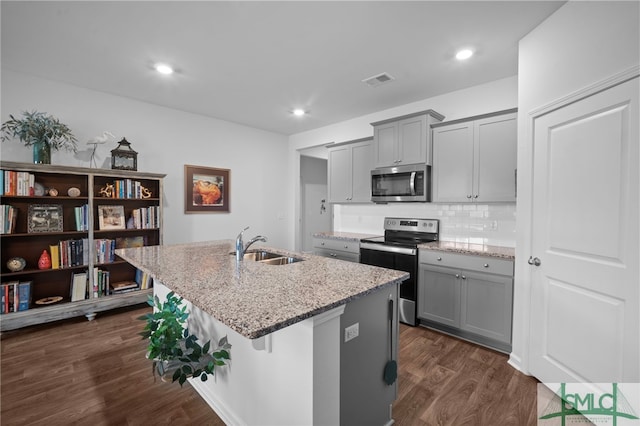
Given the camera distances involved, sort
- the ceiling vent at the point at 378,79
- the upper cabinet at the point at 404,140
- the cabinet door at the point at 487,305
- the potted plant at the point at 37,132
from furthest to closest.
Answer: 1. the upper cabinet at the point at 404,140
2. the ceiling vent at the point at 378,79
3. the potted plant at the point at 37,132
4. the cabinet door at the point at 487,305

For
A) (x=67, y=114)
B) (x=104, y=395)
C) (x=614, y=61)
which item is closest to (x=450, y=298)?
(x=614, y=61)

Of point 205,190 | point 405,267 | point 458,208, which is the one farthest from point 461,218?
point 205,190

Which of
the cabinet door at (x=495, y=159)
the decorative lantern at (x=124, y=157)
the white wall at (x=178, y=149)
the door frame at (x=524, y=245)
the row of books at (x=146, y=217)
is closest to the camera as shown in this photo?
the door frame at (x=524, y=245)

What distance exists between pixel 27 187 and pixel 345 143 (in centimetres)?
356

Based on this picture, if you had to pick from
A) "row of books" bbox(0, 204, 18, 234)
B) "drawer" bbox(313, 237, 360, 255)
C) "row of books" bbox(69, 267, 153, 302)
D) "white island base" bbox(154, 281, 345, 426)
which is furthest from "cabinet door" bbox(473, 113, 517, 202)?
"row of books" bbox(0, 204, 18, 234)

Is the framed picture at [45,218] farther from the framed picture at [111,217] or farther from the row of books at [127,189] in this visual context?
the row of books at [127,189]

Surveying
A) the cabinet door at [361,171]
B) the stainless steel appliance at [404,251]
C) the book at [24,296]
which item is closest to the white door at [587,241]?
the stainless steel appliance at [404,251]

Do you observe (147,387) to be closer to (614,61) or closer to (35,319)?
(35,319)

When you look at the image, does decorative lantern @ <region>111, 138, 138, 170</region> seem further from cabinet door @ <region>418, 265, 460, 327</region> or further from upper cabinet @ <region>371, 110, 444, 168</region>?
cabinet door @ <region>418, 265, 460, 327</region>

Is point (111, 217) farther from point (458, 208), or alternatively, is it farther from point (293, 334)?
point (458, 208)

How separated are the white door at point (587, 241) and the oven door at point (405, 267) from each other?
42.2 inches

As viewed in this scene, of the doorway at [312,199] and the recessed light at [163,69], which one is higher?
the recessed light at [163,69]

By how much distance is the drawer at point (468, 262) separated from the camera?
8.01 feet

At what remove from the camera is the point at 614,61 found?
155cm
